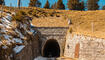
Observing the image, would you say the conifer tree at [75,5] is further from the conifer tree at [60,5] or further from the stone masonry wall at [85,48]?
the stone masonry wall at [85,48]

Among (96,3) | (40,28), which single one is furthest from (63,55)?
(96,3)

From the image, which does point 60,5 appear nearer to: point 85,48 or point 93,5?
point 93,5

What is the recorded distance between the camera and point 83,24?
27.1 m

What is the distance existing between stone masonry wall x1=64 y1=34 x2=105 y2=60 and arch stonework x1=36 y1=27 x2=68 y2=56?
2364mm

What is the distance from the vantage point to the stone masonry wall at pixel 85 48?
17391 millimetres

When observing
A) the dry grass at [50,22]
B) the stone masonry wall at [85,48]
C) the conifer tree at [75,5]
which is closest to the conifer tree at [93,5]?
the conifer tree at [75,5]

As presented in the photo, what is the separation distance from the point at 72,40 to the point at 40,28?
7.04 metres

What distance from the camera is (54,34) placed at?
24.6m

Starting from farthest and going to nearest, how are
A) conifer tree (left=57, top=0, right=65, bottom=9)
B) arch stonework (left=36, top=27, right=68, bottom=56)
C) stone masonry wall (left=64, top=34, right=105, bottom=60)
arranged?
conifer tree (left=57, top=0, right=65, bottom=9), arch stonework (left=36, top=27, right=68, bottom=56), stone masonry wall (left=64, top=34, right=105, bottom=60)

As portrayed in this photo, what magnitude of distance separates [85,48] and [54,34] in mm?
7596

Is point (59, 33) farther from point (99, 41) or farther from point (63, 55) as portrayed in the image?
point (99, 41)

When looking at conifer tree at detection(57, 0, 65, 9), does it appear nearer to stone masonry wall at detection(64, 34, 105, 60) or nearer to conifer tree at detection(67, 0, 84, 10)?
conifer tree at detection(67, 0, 84, 10)

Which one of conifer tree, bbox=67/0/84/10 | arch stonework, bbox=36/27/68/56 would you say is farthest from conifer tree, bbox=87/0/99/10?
arch stonework, bbox=36/27/68/56

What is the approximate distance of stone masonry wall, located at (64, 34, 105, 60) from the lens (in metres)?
17.4
